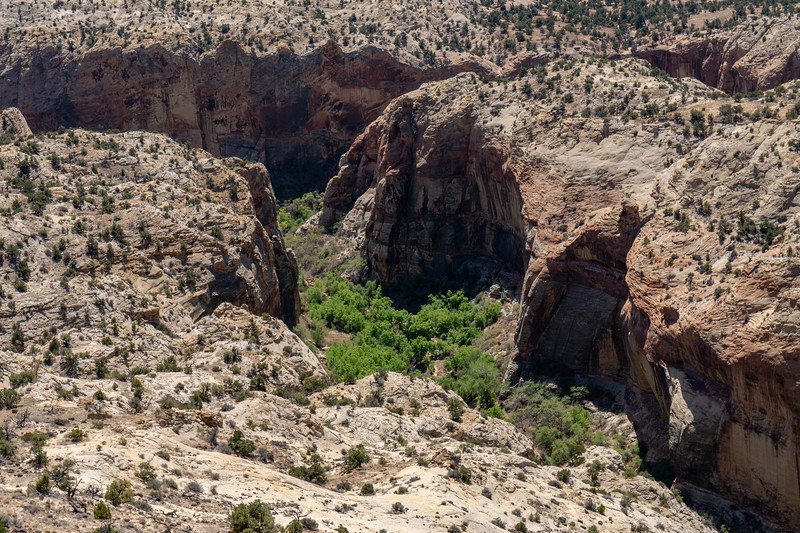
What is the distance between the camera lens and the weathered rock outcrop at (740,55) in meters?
99.2

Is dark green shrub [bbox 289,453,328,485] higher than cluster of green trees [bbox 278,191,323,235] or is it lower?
lower

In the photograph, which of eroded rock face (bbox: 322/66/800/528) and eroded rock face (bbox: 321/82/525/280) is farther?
eroded rock face (bbox: 321/82/525/280)

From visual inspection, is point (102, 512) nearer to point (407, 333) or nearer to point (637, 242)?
point (637, 242)

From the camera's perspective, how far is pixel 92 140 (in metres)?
75.9

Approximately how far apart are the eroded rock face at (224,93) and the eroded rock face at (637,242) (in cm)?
2528

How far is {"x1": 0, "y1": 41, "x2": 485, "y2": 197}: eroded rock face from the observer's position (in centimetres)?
11994

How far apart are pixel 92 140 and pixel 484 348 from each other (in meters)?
37.6

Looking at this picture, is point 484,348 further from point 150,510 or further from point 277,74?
point 277,74

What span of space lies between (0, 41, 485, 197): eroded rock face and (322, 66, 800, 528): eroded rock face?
2528cm

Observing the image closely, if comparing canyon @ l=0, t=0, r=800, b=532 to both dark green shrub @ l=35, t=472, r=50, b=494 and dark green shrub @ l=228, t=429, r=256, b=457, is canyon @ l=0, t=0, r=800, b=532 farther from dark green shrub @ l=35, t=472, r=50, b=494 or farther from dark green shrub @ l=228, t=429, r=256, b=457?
dark green shrub @ l=35, t=472, r=50, b=494

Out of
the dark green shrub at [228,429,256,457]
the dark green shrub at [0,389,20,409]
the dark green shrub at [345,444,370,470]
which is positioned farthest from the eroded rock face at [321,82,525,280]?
the dark green shrub at [0,389,20,409]

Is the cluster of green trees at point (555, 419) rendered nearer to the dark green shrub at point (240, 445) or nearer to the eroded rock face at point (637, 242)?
the eroded rock face at point (637, 242)

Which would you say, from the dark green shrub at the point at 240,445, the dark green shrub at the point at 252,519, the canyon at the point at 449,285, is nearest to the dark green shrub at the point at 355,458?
the canyon at the point at 449,285

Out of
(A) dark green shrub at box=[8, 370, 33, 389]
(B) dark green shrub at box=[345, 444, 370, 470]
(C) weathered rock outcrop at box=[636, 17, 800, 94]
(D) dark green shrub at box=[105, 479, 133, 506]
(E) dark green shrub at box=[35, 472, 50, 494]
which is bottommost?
(B) dark green shrub at box=[345, 444, 370, 470]
